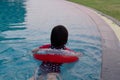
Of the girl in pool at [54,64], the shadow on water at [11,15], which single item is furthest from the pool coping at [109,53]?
the shadow on water at [11,15]

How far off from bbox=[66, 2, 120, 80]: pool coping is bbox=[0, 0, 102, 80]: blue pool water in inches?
9.2

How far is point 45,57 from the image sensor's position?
564 cm

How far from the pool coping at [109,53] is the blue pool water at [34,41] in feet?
0.77

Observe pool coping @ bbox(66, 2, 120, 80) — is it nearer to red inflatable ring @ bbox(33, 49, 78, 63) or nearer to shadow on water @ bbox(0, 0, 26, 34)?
red inflatable ring @ bbox(33, 49, 78, 63)

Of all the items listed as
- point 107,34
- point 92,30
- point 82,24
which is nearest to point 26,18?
point 82,24

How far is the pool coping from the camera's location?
5578mm

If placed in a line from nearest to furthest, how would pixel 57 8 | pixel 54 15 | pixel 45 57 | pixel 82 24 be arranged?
pixel 45 57
pixel 82 24
pixel 54 15
pixel 57 8

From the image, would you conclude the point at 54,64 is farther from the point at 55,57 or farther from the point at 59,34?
the point at 59,34

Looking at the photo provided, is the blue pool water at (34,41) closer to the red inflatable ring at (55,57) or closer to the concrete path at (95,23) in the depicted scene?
the concrete path at (95,23)

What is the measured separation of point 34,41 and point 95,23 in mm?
2900

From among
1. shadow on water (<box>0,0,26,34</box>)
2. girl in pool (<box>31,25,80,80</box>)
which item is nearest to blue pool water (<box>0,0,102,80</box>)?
shadow on water (<box>0,0,26,34</box>)

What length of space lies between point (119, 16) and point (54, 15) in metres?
2.65

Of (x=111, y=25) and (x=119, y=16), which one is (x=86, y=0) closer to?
(x=119, y=16)

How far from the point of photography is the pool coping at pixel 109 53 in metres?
5.58
